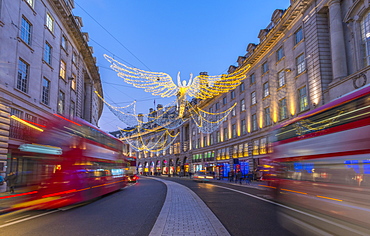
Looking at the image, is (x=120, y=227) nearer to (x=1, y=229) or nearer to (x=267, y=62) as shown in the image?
(x=1, y=229)

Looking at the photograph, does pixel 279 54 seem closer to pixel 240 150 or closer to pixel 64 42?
pixel 240 150

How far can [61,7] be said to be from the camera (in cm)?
2708

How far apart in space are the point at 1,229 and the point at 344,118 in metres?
9.45

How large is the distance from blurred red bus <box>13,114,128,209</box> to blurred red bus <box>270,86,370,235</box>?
823 centimetres

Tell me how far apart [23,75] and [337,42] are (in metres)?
24.3

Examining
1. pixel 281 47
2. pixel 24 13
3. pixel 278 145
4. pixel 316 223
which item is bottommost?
pixel 316 223

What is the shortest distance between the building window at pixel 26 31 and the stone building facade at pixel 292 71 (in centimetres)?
1828

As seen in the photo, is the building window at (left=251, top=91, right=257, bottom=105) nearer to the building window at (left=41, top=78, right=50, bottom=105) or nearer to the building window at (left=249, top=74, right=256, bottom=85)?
the building window at (left=249, top=74, right=256, bottom=85)

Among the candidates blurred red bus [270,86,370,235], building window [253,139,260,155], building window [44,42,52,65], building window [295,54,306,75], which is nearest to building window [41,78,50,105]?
building window [44,42,52,65]

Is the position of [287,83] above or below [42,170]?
above

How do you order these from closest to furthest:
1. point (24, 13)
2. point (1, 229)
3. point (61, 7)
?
point (1, 229), point (24, 13), point (61, 7)

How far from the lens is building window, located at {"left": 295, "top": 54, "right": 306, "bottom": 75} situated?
28509mm

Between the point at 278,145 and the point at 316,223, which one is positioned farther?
the point at 278,145

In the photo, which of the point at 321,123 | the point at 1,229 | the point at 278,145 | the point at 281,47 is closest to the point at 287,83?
the point at 281,47
